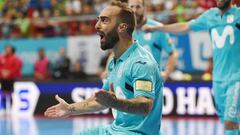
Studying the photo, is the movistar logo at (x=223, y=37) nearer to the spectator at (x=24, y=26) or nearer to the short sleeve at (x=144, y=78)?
the short sleeve at (x=144, y=78)

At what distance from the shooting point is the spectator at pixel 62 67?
18688 millimetres

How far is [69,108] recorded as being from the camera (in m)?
4.97

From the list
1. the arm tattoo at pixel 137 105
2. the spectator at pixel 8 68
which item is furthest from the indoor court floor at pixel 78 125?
the arm tattoo at pixel 137 105

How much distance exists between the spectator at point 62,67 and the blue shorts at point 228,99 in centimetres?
1164

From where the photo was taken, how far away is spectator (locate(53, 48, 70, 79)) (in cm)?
1869

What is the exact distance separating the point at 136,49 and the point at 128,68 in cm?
23

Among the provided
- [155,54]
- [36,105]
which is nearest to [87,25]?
[36,105]

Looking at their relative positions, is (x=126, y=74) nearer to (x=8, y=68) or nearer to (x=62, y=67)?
(x=8, y=68)

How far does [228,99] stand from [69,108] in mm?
2829

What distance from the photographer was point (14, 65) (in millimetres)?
17938

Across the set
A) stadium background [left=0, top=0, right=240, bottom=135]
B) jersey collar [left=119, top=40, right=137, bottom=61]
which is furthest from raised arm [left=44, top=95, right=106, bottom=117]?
stadium background [left=0, top=0, right=240, bottom=135]

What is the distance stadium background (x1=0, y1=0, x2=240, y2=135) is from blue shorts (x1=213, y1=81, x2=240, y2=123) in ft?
24.9

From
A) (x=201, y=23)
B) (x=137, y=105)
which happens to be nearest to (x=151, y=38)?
(x=201, y=23)

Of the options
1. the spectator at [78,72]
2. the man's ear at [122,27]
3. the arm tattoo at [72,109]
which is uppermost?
the man's ear at [122,27]
